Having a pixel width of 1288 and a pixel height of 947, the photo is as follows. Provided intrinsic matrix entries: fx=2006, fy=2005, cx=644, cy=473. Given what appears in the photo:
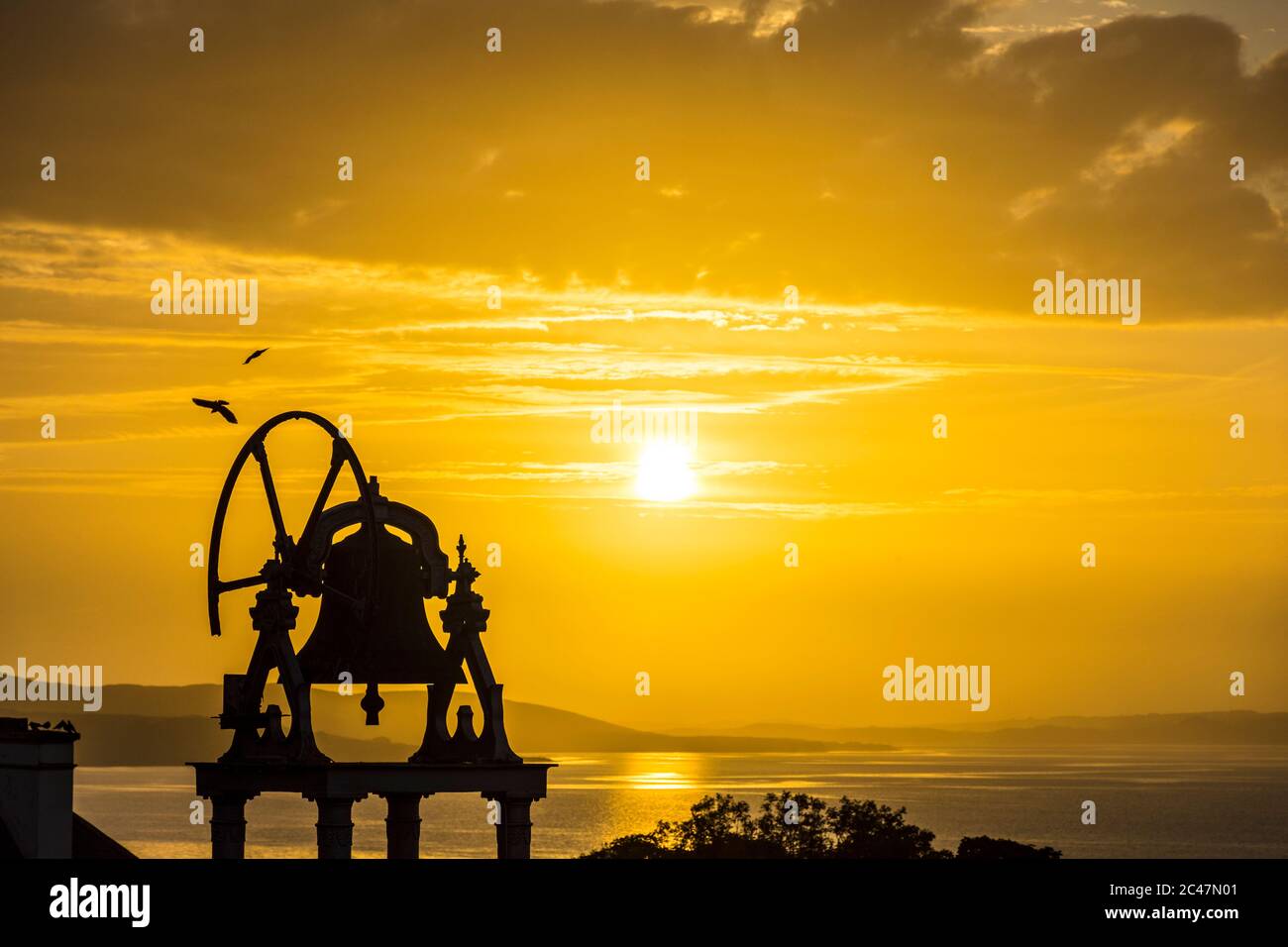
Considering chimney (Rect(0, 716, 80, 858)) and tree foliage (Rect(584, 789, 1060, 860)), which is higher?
chimney (Rect(0, 716, 80, 858))

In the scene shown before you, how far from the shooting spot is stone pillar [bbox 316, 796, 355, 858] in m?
33.9

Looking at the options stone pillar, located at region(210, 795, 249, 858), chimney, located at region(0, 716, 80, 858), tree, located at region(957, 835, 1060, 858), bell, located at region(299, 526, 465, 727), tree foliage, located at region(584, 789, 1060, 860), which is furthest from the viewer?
tree, located at region(957, 835, 1060, 858)

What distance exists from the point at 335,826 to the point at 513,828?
3.27 metres

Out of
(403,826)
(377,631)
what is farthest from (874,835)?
(377,631)

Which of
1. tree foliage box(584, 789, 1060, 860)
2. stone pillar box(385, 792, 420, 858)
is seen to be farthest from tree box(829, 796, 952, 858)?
stone pillar box(385, 792, 420, 858)

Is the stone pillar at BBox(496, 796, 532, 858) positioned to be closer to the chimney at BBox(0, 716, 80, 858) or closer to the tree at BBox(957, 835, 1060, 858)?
the chimney at BBox(0, 716, 80, 858)

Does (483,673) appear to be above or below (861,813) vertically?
above

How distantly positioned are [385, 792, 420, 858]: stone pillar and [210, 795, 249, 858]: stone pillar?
301 centimetres

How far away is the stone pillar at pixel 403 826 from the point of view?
3716 cm
